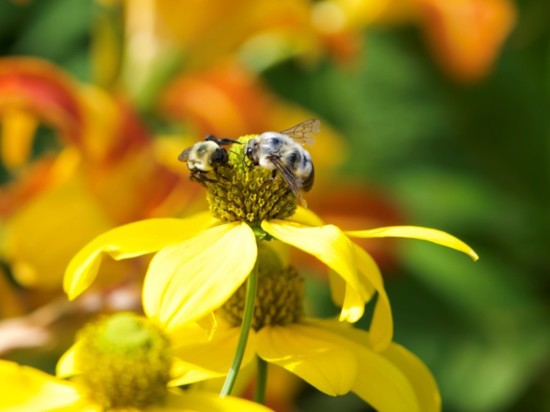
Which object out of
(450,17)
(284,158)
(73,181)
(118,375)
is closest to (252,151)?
(284,158)

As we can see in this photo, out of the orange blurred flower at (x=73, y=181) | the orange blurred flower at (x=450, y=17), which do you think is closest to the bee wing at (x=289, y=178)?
the orange blurred flower at (x=73, y=181)

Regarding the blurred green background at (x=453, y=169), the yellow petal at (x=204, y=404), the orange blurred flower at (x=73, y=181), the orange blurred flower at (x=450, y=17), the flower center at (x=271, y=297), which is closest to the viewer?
the yellow petal at (x=204, y=404)

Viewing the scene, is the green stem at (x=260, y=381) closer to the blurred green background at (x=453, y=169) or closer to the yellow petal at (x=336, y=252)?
the yellow petal at (x=336, y=252)

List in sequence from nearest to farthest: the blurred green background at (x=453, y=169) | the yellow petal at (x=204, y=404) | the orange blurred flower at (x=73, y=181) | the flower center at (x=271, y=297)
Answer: the yellow petal at (x=204, y=404), the flower center at (x=271, y=297), the orange blurred flower at (x=73, y=181), the blurred green background at (x=453, y=169)

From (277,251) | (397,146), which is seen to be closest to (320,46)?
(397,146)

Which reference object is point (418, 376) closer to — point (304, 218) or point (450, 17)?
point (304, 218)

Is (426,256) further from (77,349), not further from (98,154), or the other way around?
(77,349)

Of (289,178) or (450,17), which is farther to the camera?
(450,17)
